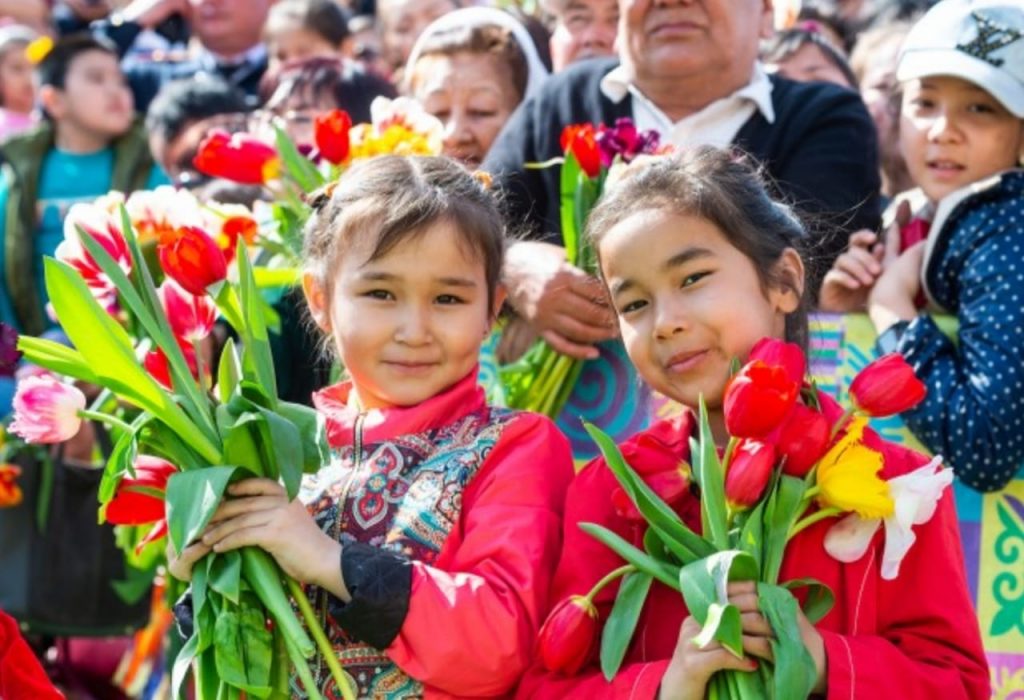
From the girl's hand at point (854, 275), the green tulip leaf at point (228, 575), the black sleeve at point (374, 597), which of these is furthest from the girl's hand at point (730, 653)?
the girl's hand at point (854, 275)

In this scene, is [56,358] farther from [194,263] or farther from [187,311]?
[187,311]

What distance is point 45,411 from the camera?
2801mm

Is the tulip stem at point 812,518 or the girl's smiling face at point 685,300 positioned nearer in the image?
the tulip stem at point 812,518

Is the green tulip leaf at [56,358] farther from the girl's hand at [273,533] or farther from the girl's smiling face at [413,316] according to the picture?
the girl's smiling face at [413,316]

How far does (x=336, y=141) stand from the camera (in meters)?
3.92

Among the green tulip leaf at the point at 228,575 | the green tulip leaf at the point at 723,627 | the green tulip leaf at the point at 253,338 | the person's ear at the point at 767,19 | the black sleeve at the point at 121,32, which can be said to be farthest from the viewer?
the black sleeve at the point at 121,32

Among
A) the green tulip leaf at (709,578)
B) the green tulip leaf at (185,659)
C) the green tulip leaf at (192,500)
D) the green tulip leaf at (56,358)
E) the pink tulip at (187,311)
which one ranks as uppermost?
the pink tulip at (187,311)

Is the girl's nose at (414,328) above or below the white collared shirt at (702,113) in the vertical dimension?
below

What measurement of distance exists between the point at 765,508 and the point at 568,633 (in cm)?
33

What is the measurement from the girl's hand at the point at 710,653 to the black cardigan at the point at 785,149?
1406mm

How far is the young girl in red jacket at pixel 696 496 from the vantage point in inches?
104

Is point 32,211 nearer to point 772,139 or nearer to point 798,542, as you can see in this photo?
point 772,139

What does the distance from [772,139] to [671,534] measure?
1.58 metres

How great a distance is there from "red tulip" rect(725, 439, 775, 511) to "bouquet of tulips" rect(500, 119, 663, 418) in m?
0.96
